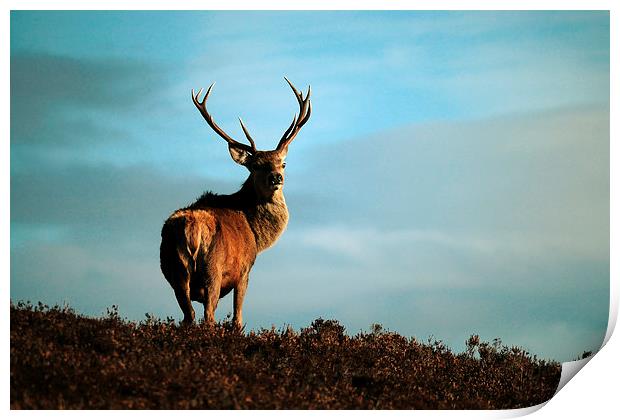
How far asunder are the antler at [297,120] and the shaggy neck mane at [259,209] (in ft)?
1.82

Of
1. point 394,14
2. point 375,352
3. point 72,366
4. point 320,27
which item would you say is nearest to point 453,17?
point 394,14

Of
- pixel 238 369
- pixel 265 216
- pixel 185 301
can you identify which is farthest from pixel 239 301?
pixel 238 369

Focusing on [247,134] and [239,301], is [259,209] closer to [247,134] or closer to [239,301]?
[247,134]

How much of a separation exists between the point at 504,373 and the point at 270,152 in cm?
348

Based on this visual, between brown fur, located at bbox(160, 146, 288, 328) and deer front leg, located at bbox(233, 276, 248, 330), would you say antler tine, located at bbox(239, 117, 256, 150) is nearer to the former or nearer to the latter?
brown fur, located at bbox(160, 146, 288, 328)

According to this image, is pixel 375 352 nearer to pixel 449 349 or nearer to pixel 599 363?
pixel 449 349

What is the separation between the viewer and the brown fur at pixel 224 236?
972 centimetres

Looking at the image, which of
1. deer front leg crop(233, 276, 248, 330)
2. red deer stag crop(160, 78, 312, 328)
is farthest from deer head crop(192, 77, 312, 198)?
deer front leg crop(233, 276, 248, 330)

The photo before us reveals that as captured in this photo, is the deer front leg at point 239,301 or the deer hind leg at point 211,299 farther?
the deer front leg at point 239,301

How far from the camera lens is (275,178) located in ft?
35.3

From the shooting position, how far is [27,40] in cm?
910

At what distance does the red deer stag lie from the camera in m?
9.72
